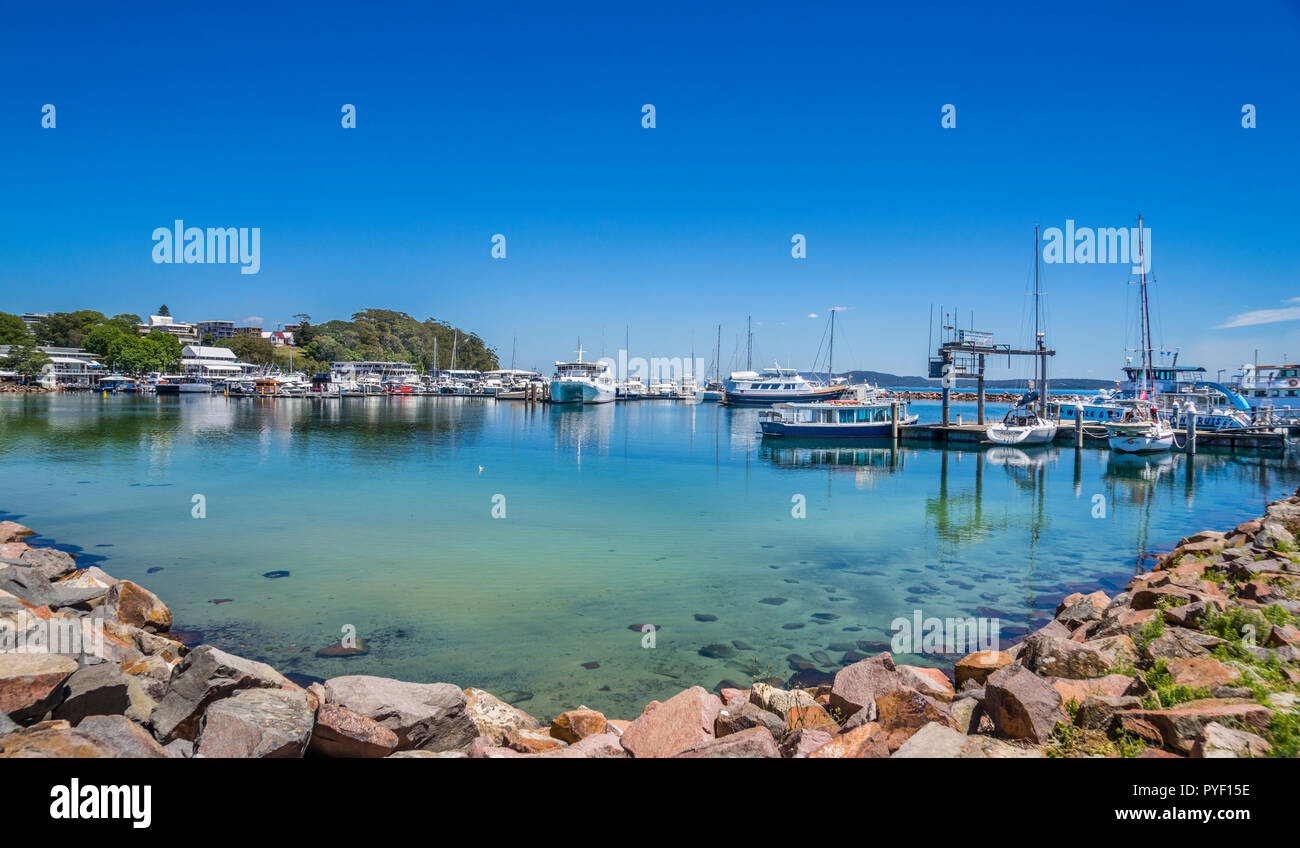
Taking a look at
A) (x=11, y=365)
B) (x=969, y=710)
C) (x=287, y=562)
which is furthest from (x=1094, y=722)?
(x=11, y=365)

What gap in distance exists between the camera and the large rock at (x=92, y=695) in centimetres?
557

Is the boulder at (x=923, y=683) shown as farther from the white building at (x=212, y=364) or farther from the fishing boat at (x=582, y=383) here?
the white building at (x=212, y=364)

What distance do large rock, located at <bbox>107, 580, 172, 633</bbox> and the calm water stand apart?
0.68 m

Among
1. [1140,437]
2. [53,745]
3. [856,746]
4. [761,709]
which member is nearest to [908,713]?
[856,746]

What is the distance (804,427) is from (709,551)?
1490 inches

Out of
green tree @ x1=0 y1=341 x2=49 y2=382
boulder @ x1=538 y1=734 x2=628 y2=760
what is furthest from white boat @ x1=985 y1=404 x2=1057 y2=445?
green tree @ x1=0 y1=341 x2=49 y2=382

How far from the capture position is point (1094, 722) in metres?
5.30

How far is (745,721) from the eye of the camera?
6.26 m

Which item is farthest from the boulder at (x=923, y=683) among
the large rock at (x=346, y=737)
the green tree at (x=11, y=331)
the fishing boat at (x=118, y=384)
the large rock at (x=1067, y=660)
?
the green tree at (x=11, y=331)

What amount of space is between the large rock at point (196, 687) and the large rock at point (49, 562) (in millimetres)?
7986

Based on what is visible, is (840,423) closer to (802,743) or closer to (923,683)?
(923,683)

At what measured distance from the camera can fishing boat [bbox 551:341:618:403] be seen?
11462 cm

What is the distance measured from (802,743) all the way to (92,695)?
5.80 m
